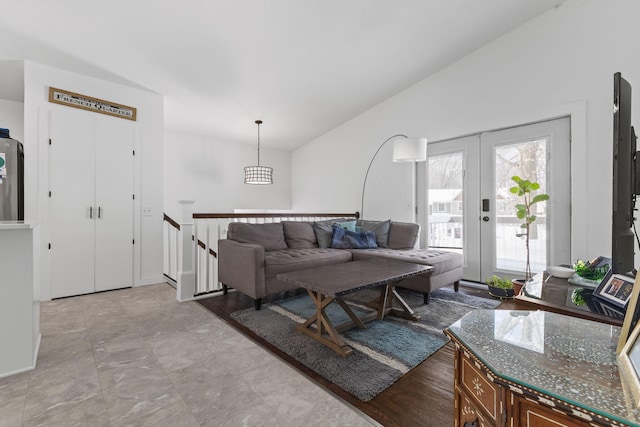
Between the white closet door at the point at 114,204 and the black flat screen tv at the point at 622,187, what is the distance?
442cm

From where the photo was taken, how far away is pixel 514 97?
3.45 meters

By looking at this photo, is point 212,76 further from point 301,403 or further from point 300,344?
point 301,403

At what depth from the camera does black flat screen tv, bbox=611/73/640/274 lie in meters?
0.72

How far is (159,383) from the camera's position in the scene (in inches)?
66.2

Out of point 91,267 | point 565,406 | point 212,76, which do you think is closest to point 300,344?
point 565,406

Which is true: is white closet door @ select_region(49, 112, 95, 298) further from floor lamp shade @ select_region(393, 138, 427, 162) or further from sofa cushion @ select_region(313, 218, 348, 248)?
floor lamp shade @ select_region(393, 138, 427, 162)

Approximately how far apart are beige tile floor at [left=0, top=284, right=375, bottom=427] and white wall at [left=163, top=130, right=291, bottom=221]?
320 centimetres

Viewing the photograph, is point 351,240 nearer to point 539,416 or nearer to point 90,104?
point 539,416

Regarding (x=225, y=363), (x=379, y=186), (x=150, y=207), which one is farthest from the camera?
(x=379, y=186)

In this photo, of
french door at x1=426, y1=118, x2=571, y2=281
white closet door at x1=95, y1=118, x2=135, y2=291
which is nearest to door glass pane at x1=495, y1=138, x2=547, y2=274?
french door at x1=426, y1=118, x2=571, y2=281

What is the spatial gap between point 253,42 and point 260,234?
2.17 metres

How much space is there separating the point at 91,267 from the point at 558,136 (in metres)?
5.64

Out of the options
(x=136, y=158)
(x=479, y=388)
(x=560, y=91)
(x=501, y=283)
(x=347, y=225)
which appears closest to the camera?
(x=479, y=388)

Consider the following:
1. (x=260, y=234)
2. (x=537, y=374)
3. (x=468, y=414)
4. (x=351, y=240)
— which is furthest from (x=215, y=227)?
(x=537, y=374)
